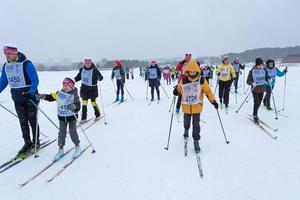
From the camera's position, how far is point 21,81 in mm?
5043

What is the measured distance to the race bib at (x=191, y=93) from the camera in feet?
16.4

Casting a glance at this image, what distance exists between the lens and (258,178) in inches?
158

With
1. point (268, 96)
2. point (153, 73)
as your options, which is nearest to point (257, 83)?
point (268, 96)

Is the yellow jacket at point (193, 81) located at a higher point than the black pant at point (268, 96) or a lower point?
higher

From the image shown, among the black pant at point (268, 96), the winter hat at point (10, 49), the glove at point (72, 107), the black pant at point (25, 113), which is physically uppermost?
the winter hat at point (10, 49)

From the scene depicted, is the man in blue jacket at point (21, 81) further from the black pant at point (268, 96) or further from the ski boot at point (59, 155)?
the black pant at point (268, 96)

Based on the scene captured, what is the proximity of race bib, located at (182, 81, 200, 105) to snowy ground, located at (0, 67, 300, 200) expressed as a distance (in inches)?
44.6

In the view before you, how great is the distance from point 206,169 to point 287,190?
1308 millimetres

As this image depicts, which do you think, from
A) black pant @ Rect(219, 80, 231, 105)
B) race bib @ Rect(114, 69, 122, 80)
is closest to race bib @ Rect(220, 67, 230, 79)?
black pant @ Rect(219, 80, 231, 105)

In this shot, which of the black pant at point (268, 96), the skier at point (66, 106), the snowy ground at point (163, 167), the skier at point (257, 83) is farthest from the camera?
the black pant at point (268, 96)

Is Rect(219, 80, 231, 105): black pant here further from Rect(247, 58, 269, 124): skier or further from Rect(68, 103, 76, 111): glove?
Rect(68, 103, 76, 111): glove

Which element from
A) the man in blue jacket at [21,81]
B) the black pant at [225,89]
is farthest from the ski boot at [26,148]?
the black pant at [225,89]

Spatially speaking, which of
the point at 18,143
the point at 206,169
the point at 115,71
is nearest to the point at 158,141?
the point at 206,169

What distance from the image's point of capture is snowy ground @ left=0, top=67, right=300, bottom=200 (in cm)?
372
